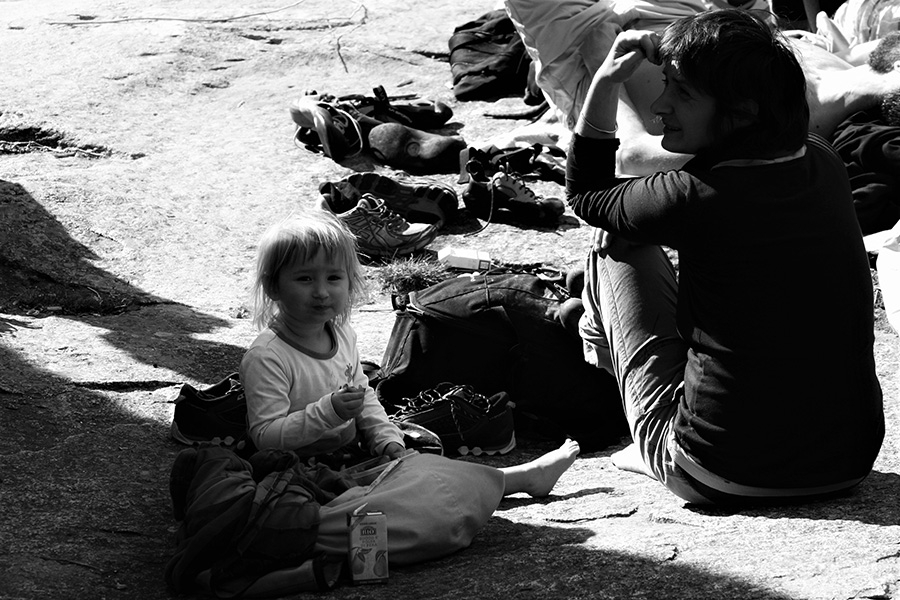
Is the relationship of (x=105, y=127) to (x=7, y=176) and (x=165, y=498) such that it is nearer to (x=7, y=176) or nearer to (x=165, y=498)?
(x=7, y=176)

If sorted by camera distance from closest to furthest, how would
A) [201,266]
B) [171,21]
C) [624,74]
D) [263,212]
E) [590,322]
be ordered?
[624,74] → [590,322] → [201,266] → [263,212] → [171,21]

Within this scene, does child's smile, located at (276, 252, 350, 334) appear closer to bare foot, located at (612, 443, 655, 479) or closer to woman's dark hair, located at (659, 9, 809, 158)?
bare foot, located at (612, 443, 655, 479)

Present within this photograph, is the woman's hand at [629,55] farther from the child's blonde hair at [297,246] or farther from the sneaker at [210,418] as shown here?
the sneaker at [210,418]

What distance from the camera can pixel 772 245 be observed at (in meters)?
2.47

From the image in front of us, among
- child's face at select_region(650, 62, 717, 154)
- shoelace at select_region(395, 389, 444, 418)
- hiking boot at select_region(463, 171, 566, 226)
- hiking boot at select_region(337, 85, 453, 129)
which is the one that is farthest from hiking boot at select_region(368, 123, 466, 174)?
child's face at select_region(650, 62, 717, 154)

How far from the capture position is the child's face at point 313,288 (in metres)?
2.97

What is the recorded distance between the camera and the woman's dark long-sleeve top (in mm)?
2473

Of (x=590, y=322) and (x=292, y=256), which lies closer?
(x=292, y=256)

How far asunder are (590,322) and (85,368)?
175 cm

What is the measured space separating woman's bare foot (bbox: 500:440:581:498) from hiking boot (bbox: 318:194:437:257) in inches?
99.1

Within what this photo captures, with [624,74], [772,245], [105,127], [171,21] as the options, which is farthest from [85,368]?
[171,21]

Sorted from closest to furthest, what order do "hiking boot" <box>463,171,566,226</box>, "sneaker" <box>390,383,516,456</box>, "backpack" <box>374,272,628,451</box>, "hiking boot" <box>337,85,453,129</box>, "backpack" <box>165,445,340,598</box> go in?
"backpack" <box>165,445,340,598</box> → "sneaker" <box>390,383,516,456</box> → "backpack" <box>374,272,628,451</box> → "hiking boot" <box>463,171,566,226</box> → "hiking boot" <box>337,85,453,129</box>

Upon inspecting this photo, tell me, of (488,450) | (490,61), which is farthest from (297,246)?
(490,61)

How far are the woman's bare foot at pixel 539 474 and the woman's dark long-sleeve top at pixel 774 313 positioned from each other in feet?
1.68
